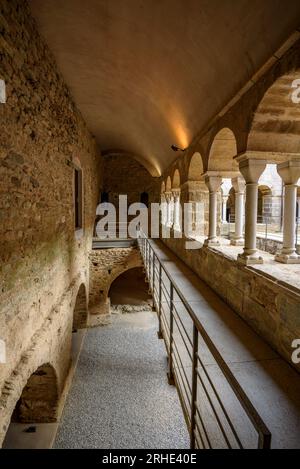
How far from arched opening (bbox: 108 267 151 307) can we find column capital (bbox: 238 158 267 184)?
8846mm

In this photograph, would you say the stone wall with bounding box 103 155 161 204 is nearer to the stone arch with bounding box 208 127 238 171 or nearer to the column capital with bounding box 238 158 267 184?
the stone arch with bounding box 208 127 238 171

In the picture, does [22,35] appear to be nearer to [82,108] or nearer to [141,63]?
[141,63]

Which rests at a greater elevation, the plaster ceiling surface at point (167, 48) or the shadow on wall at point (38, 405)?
the plaster ceiling surface at point (167, 48)

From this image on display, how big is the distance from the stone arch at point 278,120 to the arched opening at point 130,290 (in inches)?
361

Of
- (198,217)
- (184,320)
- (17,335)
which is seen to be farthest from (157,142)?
(17,335)

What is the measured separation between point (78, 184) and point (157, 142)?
8.30 ft

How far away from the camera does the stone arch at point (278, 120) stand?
2.45 m

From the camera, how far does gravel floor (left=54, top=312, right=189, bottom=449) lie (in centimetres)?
460

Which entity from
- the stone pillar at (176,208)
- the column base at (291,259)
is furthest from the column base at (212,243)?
the stone pillar at (176,208)

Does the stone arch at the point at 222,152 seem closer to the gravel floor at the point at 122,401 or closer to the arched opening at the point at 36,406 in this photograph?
the arched opening at the point at 36,406

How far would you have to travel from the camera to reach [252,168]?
3.08m

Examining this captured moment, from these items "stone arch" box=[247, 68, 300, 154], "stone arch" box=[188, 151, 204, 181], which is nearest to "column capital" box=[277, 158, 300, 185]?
"stone arch" box=[247, 68, 300, 154]

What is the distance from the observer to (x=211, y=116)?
3.95 meters

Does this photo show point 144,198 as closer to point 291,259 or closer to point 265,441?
point 291,259
